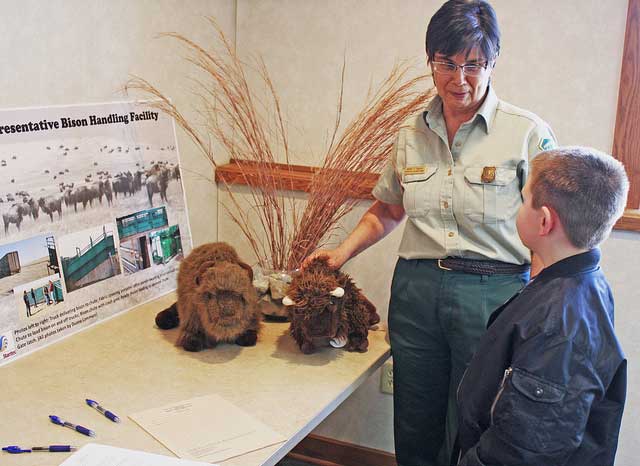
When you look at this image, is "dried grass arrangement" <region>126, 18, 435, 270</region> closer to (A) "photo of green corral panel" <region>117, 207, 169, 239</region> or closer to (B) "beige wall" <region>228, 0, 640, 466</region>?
(B) "beige wall" <region>228, 0, 640, 466</region>

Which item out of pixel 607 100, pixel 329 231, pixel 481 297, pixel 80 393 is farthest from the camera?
pixel 329 231

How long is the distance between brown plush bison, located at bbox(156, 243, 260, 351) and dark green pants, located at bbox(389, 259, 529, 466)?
42 centimetres

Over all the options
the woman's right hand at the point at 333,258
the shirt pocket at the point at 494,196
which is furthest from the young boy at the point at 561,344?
the woman's right hand at the point at 333,258

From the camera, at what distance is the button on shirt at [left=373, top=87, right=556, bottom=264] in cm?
193

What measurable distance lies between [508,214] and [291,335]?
2.43ft

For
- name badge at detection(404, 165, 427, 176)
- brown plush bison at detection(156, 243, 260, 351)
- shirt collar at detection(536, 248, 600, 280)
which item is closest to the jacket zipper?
shirt collar at detection(536, 248, 600, 280)

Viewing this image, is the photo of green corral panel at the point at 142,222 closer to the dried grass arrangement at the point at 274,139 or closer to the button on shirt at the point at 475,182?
the dried grass arrangement at the point at 274,139

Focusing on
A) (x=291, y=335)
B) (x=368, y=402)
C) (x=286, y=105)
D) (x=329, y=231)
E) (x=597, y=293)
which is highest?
(x=286, y=105)

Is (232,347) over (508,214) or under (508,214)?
under

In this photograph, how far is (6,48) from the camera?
6.25 ft

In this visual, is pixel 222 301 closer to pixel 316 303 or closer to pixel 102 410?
pixel 316 303

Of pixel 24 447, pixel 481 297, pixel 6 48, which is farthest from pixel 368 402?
pixel 6 48

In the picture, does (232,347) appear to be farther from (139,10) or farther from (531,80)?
(531,80)

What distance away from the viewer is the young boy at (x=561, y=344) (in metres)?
1.36
